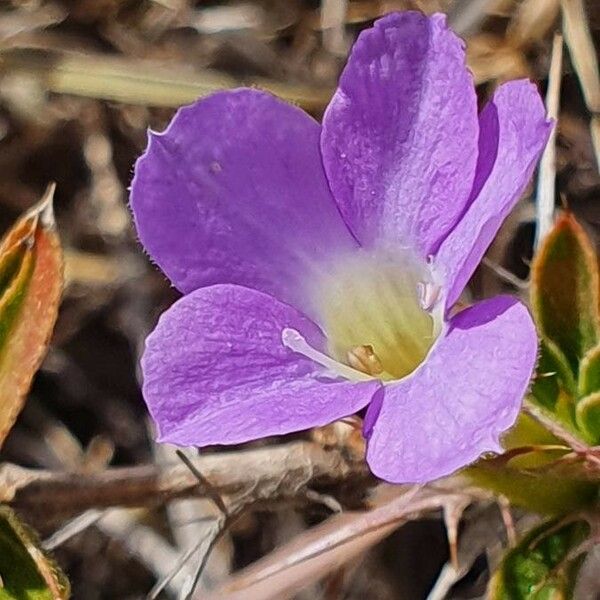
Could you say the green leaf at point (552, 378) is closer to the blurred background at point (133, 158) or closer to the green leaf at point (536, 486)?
the green leaf at point (536, 486)

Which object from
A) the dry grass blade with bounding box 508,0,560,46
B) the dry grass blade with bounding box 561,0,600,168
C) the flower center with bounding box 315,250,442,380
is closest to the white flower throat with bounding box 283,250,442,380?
the flower center with bounding box 315,250,442,380

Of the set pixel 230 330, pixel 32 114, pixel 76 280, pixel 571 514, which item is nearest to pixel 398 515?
pixel 571 514

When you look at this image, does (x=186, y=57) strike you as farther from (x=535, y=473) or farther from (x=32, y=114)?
(x=535, y=473)

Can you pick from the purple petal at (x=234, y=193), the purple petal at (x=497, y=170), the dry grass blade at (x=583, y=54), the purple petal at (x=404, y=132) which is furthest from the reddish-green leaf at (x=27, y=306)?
the dry grass blade at (x=583, y=54)

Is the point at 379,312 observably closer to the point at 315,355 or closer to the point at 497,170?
the point at 315,355

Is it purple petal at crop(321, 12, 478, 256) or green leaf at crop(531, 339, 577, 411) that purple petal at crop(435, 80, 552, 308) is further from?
green leaf at crop(531, 339, 577, 411)
